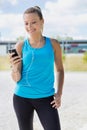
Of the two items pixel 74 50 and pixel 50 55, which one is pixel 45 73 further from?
pixel 74 50

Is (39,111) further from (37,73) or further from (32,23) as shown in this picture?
(32,23)

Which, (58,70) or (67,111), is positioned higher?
(58,70)

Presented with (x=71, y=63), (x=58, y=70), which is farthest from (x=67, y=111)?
(x=71, y=63)

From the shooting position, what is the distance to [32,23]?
7.05 feet

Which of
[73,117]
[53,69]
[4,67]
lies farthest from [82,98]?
[4,67]

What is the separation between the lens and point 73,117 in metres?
4.43

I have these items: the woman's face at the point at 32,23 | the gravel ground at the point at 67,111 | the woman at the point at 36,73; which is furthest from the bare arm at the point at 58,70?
the gravel ground at the point at 67,111

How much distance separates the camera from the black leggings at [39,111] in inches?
84.1

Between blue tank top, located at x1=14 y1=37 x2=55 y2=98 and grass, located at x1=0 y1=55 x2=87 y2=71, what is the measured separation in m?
9.50

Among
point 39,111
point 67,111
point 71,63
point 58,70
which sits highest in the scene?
point 58,70

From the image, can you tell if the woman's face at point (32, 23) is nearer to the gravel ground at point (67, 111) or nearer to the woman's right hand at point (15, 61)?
the woman's right hand at point (15, 61)

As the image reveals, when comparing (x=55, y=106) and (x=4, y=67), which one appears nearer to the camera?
(x=55, y=106)

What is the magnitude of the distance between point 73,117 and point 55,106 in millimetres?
2324

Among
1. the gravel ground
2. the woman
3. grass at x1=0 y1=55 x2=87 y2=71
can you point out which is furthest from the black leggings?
grass at x1=0 y1=55 x2=87 y2=71
